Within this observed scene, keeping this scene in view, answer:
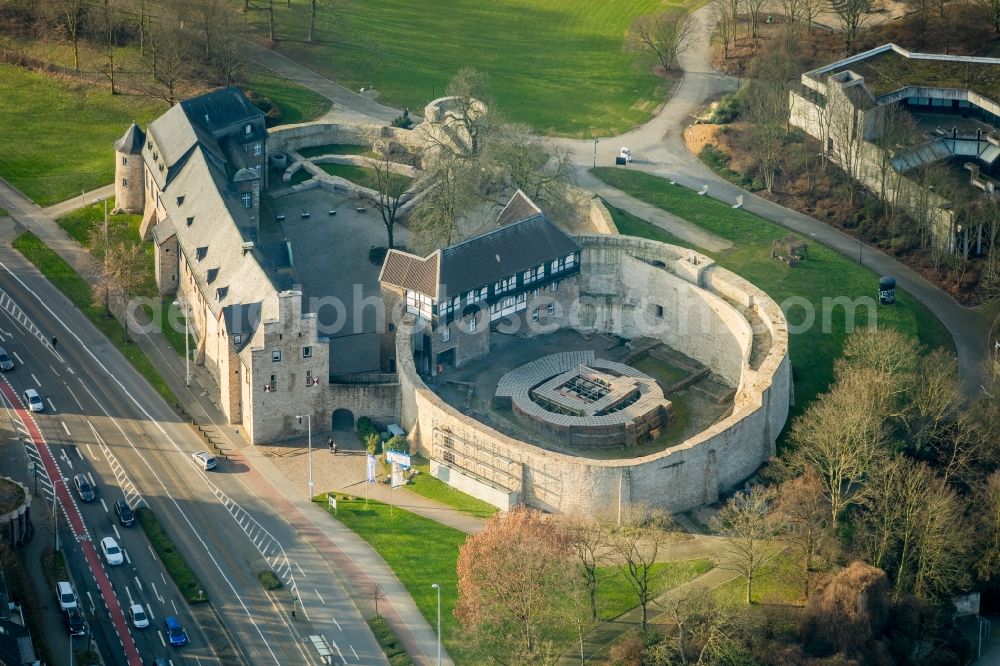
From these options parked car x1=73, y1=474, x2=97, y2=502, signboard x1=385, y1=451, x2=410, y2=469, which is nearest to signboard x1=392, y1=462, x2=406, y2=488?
signboard x1=385, y1=451, x2=410, y2=469

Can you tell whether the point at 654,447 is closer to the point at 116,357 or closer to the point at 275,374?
the point at 275,374

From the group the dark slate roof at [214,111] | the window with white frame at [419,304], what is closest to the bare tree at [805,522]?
the window with white frame at [419,304]

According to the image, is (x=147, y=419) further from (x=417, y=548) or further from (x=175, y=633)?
(x=175, y=633)

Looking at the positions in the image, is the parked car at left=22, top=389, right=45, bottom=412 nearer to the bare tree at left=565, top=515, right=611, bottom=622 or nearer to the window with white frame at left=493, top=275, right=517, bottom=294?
the window with white frame at left=493, top=275, right=517, bottom=294

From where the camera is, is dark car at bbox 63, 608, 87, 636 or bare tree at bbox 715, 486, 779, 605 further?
bare tree at bbox 715, 486, 779, 605

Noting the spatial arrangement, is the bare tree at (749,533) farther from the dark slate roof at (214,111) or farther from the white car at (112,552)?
the dark slate roof at (214,111)

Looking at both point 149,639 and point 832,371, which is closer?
point 149,639

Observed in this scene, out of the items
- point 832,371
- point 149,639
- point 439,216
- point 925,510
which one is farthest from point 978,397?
point 149,639
